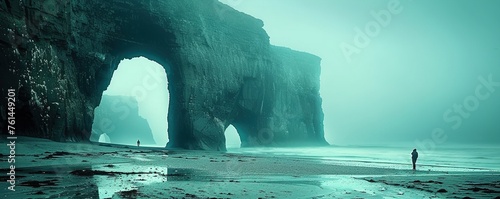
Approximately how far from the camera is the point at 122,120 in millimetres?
119688

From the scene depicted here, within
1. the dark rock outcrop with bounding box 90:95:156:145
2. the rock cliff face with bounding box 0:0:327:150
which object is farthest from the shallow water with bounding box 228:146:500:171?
the dark rock outcrop with bounding box 90:95:156:145

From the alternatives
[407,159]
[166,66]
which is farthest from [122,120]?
[407,159]

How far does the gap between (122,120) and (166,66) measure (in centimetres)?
8403

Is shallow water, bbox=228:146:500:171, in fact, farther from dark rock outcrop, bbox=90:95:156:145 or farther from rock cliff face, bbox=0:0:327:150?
dark rock outcrop, bbox=90:95:156:145

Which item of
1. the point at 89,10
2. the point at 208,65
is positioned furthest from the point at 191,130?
the point at 89,10

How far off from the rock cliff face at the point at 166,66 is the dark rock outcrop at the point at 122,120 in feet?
205

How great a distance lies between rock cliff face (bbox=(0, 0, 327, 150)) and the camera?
22.8 metres

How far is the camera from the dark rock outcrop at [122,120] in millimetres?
108688

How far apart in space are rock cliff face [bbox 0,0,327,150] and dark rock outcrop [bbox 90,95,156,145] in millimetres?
62362

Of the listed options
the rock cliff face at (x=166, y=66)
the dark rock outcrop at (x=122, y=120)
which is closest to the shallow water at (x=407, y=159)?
the rock cliff face at (x=166, y=66)

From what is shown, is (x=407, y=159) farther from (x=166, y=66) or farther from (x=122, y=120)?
(x=122, y=120)

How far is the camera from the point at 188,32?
40.7 m

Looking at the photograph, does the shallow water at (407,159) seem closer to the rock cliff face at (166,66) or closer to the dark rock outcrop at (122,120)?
the rock cliff face at (166,66)

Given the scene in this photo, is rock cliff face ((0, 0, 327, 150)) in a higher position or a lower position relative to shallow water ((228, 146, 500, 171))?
higher
